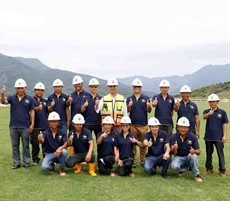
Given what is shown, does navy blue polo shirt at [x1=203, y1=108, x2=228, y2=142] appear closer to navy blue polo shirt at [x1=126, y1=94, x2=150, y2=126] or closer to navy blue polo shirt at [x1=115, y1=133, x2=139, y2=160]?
navy blue polo shirt at [x1=126, y1=94, x2=150, y2=126]

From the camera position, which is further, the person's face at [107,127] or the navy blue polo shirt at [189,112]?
the navy blue polo shirt at [189,112]

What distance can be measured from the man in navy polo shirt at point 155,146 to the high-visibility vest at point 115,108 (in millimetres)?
935

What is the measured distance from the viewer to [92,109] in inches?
376

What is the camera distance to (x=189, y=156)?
8516 mm

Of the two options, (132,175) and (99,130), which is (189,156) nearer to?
(132,175)

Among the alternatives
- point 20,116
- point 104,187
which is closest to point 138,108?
point 104,187

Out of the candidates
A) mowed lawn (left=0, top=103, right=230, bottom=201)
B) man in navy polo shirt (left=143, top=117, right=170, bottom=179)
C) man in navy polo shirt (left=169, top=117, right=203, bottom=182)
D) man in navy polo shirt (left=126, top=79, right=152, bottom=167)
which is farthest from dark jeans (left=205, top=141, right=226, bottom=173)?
man in navy polo shirt (left=126, top=79, right=152, bottom=167)

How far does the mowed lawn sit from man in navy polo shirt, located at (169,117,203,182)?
0.97ft

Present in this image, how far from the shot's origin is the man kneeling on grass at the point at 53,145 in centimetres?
864

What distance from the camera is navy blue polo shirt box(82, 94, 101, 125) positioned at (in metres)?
9.55

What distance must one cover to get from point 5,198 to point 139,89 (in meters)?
4.43

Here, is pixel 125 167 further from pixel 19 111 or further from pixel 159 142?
pixel 19 111

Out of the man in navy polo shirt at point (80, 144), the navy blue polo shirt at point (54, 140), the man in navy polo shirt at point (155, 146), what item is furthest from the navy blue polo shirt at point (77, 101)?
the man in navy polo shirt at point (155, 146)

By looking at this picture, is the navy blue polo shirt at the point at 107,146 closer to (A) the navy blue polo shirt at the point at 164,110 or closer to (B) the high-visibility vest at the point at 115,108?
(B) the high-visibility vest at the point at 115,108
